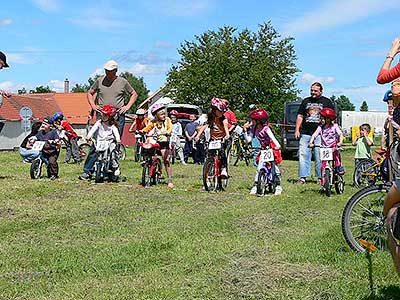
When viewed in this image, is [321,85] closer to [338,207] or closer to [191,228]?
[338,207]

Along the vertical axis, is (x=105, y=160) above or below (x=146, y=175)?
above

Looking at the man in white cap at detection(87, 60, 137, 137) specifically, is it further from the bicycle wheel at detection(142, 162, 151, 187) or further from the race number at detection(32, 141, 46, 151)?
the race number at detection(32, 141, 46, 151)

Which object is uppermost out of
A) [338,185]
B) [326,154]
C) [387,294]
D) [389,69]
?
[389,69]

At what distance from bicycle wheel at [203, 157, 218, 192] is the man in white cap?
1946mm

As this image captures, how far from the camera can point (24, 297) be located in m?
4.41

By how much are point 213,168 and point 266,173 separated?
941 millimetres

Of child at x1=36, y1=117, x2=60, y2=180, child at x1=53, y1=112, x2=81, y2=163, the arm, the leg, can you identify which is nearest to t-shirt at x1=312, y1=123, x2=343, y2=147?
the leg

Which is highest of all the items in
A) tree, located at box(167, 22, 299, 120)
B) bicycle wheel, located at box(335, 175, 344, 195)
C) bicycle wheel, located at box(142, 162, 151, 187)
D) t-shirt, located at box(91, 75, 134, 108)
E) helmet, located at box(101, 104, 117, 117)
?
tree, located at box(167, 22, 299, 120)

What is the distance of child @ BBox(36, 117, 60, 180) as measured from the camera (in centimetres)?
1236

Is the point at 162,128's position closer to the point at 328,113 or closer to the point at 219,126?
the point at 219,126

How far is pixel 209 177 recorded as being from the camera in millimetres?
10664

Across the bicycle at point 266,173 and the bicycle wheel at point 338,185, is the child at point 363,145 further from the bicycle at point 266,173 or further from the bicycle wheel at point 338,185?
the bicycle at point 266,173

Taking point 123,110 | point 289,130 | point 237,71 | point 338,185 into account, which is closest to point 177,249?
point 338,185

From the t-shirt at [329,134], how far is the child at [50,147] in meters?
5.13
